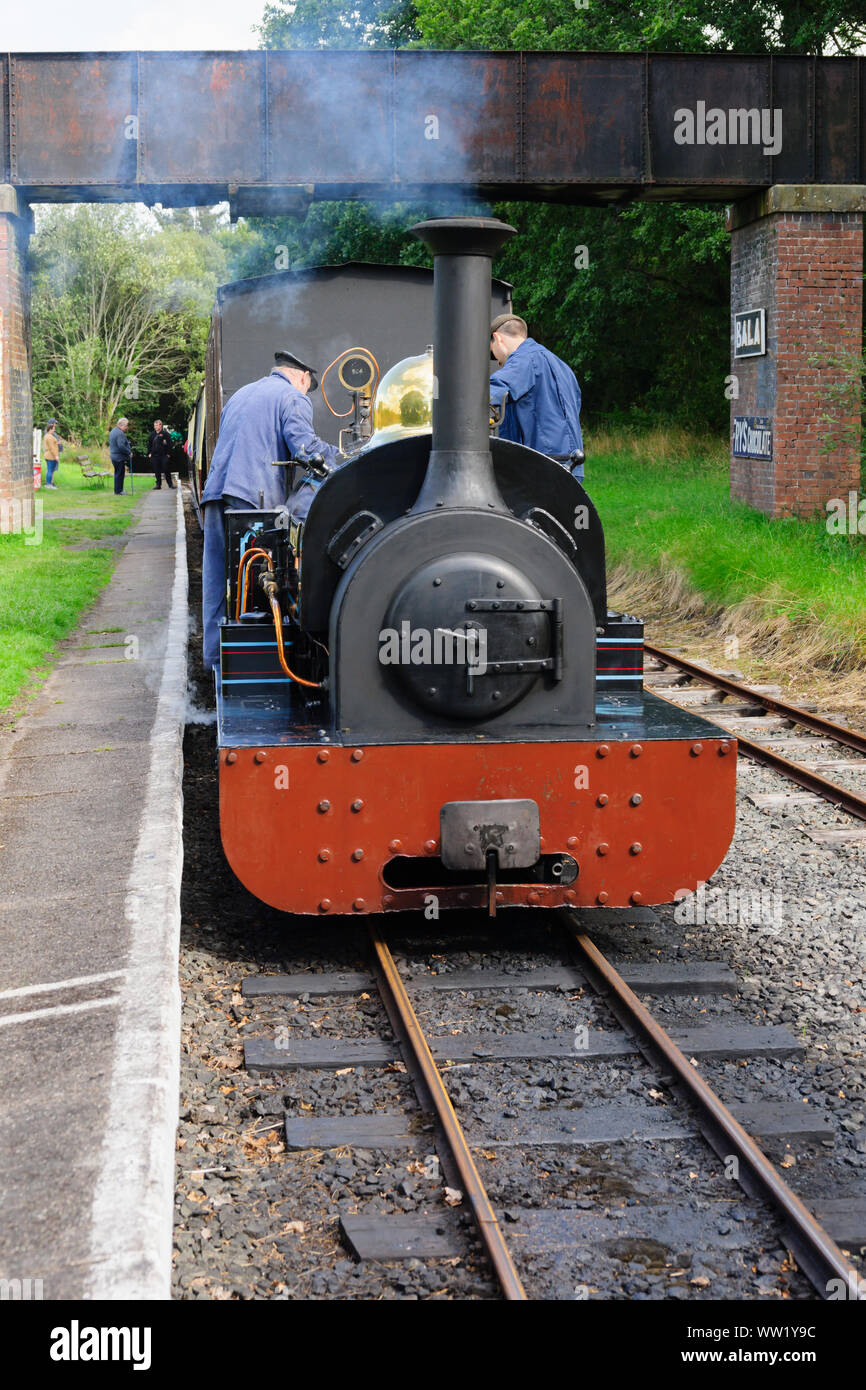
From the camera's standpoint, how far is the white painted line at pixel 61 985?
4.36 m

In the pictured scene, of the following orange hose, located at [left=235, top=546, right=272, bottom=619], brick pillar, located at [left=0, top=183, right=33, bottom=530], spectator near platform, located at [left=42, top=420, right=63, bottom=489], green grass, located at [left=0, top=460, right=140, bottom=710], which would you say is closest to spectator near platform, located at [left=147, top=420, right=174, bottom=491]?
spectator near platform, located at [left=42, top=420, right=63, bottom=489]

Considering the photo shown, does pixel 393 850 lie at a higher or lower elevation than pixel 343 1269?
higher

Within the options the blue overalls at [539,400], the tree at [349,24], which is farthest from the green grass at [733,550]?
the tree at [349,24]

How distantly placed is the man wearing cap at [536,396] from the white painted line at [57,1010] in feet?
10.3

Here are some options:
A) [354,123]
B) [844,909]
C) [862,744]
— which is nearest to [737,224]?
[354,123]

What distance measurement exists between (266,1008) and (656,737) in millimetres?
1534

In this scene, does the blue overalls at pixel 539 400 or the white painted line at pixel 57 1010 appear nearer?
the white painted line at pixel 57 1010

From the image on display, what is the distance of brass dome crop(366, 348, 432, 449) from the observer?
5.47 meters

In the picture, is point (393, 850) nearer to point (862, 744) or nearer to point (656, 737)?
point (656, 737)

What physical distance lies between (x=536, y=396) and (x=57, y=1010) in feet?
11.3

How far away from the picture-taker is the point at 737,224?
15.8 metres

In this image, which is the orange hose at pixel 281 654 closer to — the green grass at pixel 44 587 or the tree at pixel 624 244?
the green grass at pixel 44 587

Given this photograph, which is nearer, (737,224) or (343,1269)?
(343,1269)
